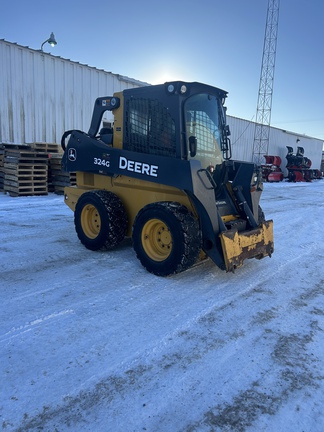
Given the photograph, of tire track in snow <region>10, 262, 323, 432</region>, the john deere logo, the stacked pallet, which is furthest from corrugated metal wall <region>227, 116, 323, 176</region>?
tire track in snow <region>10, 262, 323, 432</region>

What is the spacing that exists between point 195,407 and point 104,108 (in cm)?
445

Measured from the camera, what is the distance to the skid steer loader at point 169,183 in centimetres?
416

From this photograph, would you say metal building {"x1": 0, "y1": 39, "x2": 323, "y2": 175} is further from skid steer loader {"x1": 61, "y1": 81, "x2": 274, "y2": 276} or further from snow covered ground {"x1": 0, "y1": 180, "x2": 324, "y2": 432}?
snow covered ground {"x1": 0, "y1": 180, "x2": 324, "y2": 432}

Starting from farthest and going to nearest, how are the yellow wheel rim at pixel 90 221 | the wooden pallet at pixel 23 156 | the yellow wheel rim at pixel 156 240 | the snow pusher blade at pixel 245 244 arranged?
1. the wooden pallet at pixel 23 156
2. the yellow wheel rim at pixel 90 221
3. the yellow wheel rim at pixel 156 240
4. the snow pusher blade at pixel 245 244

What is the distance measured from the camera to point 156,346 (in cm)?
278

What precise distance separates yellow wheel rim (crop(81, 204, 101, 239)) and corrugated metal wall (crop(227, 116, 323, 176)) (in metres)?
21.6

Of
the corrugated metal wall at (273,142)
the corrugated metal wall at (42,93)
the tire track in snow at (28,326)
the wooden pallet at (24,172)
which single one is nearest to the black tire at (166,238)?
the tire track in snow at (28,326)

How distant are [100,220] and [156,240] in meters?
1.13

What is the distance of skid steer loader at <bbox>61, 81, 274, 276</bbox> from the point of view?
416 cm

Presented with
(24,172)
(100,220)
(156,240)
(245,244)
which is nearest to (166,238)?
(156,240)

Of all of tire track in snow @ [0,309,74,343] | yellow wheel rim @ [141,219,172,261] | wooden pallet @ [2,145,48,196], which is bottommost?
tire track in snow @ [0,309,74,343]

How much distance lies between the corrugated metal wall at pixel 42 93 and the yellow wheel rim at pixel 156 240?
930 centimetres

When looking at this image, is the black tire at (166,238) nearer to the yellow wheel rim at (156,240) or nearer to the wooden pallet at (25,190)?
the yellow wheel rim at (156,240)

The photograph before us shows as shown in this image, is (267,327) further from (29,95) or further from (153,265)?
(29,95)
